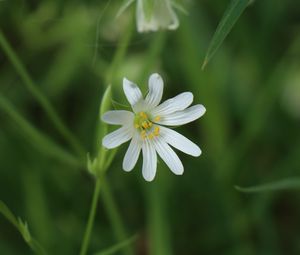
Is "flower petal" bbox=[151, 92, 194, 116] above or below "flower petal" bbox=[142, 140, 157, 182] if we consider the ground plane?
above

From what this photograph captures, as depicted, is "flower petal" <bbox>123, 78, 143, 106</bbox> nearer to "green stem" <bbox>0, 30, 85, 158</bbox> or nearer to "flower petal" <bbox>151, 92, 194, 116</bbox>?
"flower petal" <bbox>151, 92, 194, 116</bbox>

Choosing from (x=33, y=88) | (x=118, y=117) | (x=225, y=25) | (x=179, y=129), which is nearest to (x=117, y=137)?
(x=118, y=117)

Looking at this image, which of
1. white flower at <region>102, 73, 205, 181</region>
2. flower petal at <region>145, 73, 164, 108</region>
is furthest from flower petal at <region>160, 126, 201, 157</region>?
flower petal at <region>145, 73, 164, 108</region>

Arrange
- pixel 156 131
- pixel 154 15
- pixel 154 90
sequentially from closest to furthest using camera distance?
1. pixel 154 90
2. pixel 156 131
3. pixel 154 15

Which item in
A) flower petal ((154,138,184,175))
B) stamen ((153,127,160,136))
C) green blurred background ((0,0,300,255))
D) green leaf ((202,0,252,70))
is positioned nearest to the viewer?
green leaf ((202,0,252,70))

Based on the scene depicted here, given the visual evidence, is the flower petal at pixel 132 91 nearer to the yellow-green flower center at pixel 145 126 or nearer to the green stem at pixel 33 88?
the yellow-green flower center at pixel 145 126

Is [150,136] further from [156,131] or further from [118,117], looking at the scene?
[118,117]

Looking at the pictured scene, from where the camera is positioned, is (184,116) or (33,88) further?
(33,88)
